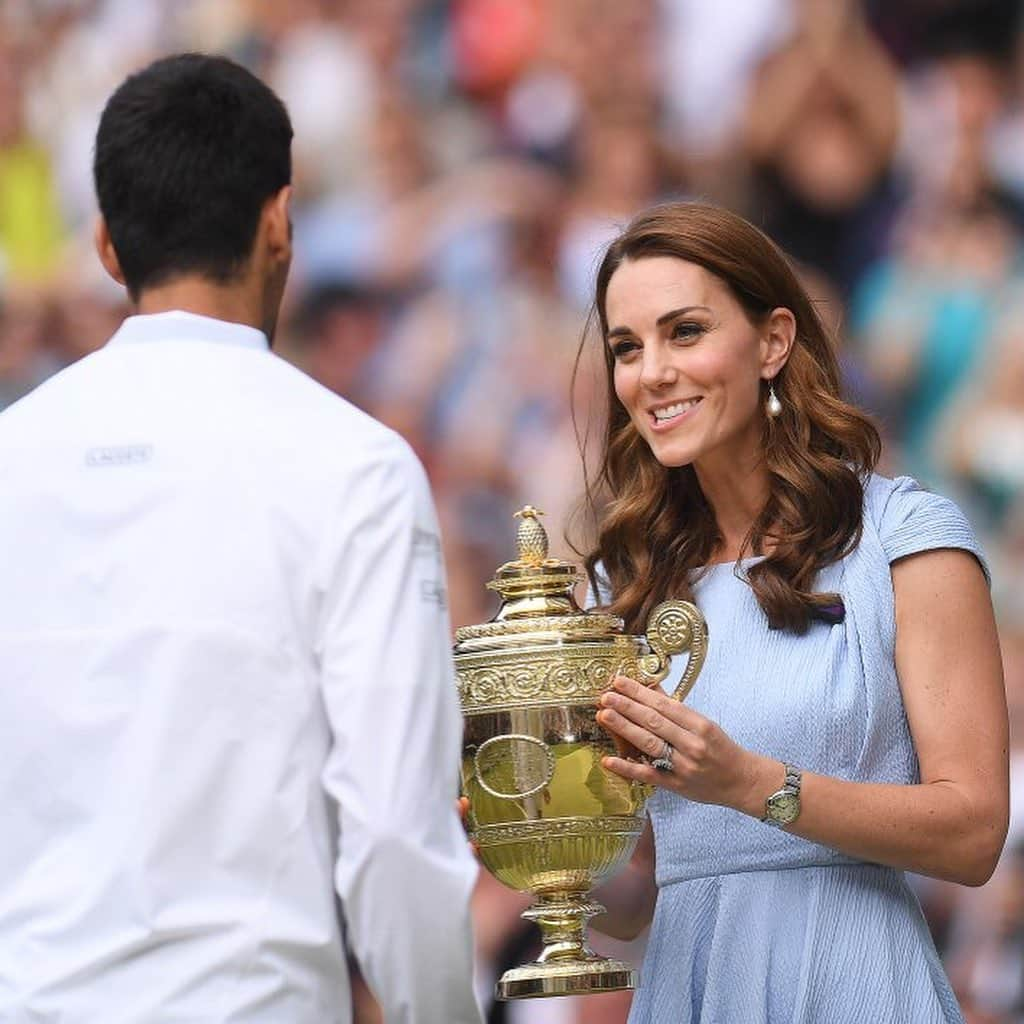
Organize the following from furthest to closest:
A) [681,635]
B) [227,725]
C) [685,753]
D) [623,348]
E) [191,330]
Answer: [623,348] → [681,635] → [685,753] → [191,330] → [227,725]

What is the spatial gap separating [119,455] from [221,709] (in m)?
0.29

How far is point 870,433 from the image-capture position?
3.32m

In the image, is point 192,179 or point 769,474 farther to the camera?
point 769,474

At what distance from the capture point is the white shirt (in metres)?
2.28

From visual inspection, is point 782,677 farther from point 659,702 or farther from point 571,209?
point 571,209

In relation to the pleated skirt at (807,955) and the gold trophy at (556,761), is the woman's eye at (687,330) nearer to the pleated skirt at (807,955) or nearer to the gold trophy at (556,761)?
the gold trophy at (556,761)

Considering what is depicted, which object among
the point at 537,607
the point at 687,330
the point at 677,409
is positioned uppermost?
the point at 687,330

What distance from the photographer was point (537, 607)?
315cm

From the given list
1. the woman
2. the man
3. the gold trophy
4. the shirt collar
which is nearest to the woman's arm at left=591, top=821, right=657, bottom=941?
the woman

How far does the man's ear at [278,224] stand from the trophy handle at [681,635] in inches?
30.4

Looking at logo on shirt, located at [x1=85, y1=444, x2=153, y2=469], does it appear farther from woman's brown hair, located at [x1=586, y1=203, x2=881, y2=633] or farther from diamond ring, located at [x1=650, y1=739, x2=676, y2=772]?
woman's brown hair, located at [x1=586, y1=203, x2=881, y2=633]

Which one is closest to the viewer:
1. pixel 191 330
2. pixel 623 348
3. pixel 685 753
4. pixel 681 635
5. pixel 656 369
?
pixel 191 330

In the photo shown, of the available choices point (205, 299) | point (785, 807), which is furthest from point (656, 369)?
point (205, 299)

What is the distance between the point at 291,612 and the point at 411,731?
169 millimetres
